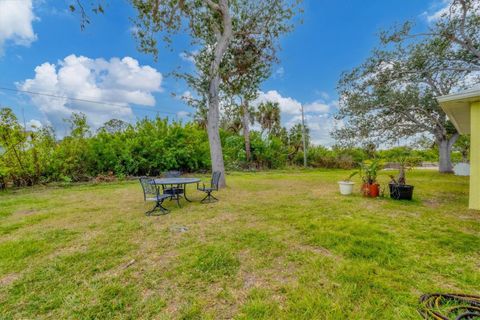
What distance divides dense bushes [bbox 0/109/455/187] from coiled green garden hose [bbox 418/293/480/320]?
6168 mm

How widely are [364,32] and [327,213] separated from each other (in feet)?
30.1

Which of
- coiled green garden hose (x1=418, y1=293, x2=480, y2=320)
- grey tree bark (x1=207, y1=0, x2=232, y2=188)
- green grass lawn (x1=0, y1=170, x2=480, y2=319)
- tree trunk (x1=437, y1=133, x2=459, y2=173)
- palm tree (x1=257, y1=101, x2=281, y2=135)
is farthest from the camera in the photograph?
palm tree (x1=257, y1=101, x2=281, y2=135)

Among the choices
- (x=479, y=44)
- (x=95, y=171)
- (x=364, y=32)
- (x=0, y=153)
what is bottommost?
(x=95, y=171)

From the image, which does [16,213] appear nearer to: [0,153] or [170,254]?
→ [0,153]

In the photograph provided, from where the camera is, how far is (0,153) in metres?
7.90

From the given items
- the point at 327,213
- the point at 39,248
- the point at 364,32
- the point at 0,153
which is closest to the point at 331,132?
the point at 364,32

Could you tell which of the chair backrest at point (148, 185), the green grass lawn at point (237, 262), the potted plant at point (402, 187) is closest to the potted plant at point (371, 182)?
the potted plant at point (402, 187)

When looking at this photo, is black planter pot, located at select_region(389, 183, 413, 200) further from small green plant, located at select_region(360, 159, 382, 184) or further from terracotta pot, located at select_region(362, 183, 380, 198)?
small green plant, located at select_region(360, 159, 382, 184)

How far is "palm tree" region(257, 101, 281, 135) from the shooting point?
23734mm

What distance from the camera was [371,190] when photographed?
6.48 meters

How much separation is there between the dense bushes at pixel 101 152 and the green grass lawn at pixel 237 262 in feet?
15.3

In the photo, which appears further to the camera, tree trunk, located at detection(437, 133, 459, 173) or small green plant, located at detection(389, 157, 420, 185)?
tree trunk, located at detection(437, 133, 459, 173)

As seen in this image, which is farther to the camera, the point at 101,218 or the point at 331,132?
the point at 331,132

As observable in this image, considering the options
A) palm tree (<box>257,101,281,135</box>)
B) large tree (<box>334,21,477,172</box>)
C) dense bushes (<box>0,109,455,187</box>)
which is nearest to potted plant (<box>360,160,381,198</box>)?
dense bushes (<box>0,109,455,187</box>)
